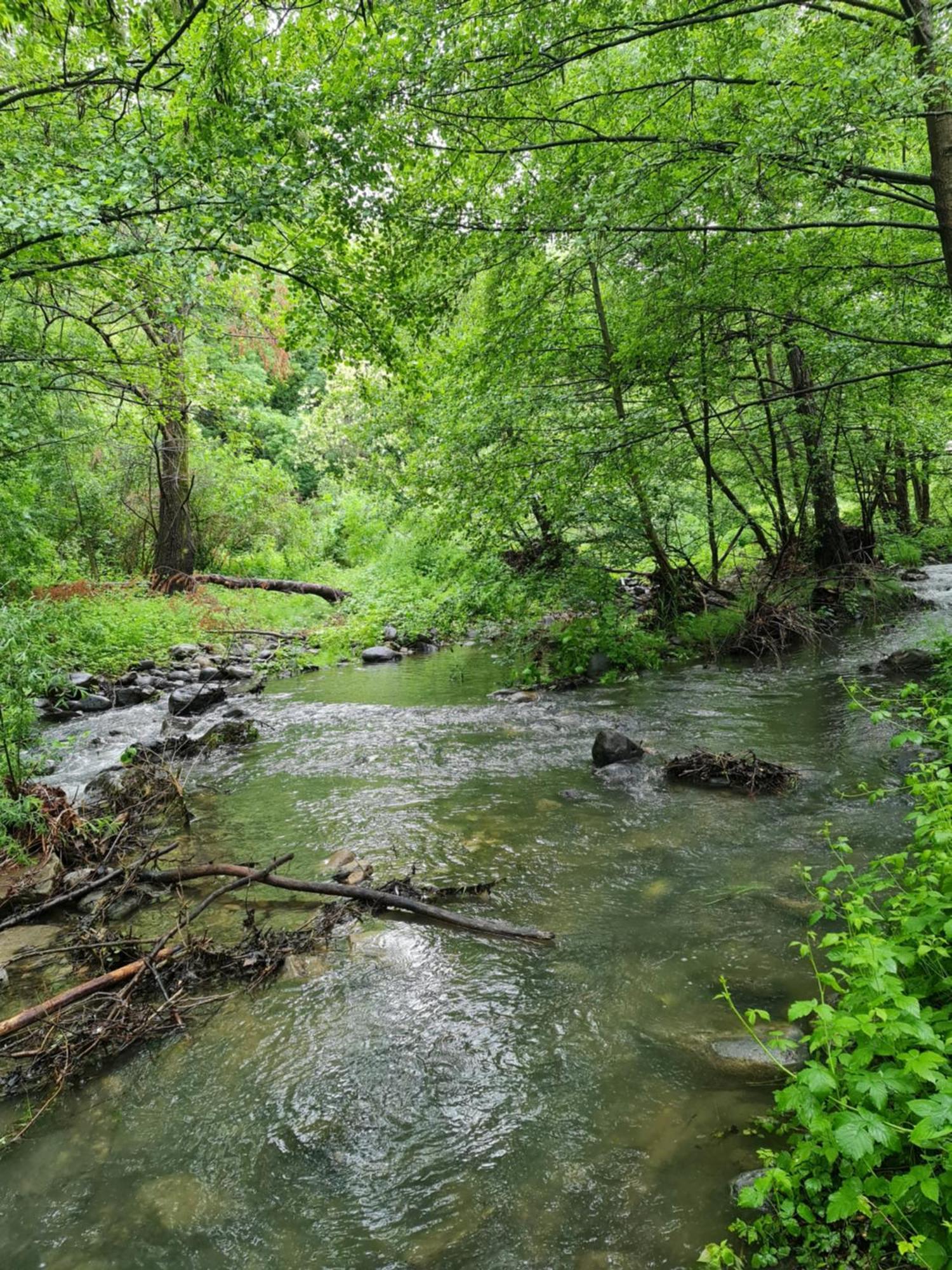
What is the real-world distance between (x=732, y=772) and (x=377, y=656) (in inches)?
390

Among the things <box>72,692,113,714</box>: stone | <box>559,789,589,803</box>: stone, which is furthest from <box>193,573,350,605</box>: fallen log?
<box>559,789,589,803</box>: stone

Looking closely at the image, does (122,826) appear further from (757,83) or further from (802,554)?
(802,554)

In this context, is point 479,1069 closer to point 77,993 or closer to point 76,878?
point 77,993

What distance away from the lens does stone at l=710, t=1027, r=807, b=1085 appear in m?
2.68

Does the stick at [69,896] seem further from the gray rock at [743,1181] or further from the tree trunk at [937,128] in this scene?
the tree trunk at [937,128]

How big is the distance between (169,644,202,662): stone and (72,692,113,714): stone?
2.81 m

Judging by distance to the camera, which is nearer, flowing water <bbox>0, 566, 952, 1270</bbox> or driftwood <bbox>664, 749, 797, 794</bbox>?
flowing water <bbox>0, 566, 952, 1270</bbox>

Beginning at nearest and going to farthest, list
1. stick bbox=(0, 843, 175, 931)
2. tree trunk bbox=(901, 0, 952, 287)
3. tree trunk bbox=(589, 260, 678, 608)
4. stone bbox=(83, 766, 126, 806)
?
stick bbox=(0, 843, 175, 931), tree trunk bbox=(901, 0, 952, 287), stone bbox=(83, 766, 126, 806), tree trunk bbox=(589, 260, 678, 608)

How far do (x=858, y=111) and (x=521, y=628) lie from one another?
22.7 ft

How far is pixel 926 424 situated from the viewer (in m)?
11.4

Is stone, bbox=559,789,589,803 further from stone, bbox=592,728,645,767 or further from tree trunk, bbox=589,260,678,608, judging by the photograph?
tree trunk, bbox=589,260,678,608

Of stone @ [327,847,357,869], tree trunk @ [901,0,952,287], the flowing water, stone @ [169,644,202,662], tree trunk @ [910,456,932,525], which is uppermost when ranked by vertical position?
tree trunk @ [901,0,952,287]

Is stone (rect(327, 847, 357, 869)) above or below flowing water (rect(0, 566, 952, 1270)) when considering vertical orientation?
above

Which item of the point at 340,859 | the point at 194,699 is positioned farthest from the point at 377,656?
the point at 340,859
